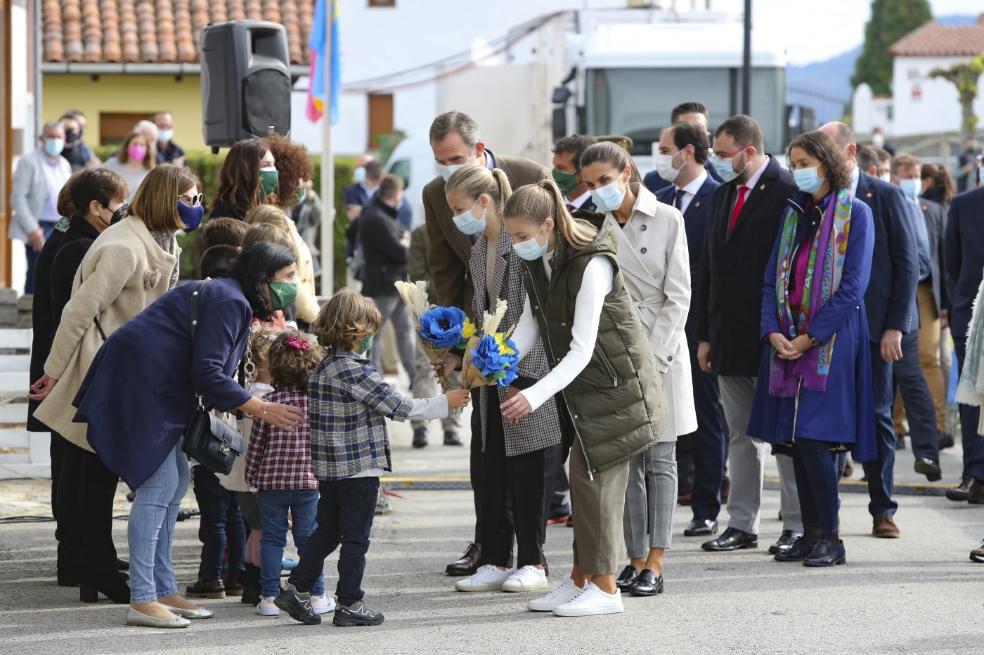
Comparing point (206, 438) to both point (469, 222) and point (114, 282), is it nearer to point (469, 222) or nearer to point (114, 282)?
point (114, 282)

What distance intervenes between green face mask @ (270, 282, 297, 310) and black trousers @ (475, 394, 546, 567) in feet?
4.09

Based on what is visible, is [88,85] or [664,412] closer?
[664,412]

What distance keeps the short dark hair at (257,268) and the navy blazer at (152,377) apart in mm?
47

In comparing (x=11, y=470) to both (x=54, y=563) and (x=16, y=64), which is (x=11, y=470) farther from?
(x=16, y=64)

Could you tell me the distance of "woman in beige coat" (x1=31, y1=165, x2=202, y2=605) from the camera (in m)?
7.00

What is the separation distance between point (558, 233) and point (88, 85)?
2315cm

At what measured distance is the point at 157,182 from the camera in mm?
7051

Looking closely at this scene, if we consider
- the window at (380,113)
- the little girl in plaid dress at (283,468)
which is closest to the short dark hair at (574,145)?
the little girl in plaid dress at (283,468)

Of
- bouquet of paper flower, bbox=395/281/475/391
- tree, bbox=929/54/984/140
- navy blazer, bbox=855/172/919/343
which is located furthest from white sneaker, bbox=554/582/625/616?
tree, bbox=929/54/984/140

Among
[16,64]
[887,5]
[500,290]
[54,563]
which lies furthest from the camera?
[887,5]

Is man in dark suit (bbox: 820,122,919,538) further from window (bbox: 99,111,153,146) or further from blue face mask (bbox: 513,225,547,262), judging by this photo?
window (bbox: 99,111,153,146)

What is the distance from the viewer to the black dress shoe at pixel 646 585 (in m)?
7.27

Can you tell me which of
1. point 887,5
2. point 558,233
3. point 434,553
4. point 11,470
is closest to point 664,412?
point 558,233

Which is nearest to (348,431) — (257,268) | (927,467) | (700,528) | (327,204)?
(257,268)
